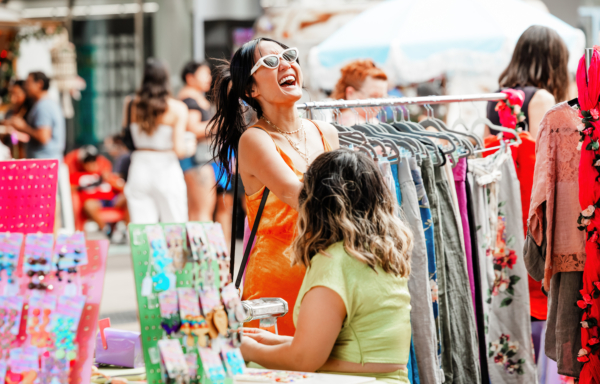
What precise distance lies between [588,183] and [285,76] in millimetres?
1076

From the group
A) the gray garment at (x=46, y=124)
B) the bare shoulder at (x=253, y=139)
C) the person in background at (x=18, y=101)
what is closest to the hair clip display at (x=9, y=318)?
the bare shoulder at (x=253, y=139)

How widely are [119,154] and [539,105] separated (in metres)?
8.74

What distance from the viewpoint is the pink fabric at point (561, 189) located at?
246cm

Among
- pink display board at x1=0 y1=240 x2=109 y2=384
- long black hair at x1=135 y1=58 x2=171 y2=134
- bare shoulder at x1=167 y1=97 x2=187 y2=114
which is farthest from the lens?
bare shoulder at x1=167 y1=97 x2=187 y2=114

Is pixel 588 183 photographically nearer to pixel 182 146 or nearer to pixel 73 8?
pixel 182 146

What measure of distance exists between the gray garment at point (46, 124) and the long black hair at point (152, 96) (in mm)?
1509

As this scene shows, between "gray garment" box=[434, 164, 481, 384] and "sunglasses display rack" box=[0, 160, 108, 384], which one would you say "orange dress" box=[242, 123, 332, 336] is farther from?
"sunglasses display rack" box=[0, 160, 108, 384]

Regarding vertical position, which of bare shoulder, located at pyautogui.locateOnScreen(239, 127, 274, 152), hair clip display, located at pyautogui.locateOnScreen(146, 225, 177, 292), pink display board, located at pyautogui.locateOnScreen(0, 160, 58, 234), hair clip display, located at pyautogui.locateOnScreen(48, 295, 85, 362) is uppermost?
bare shoulder, located at pyautogui.locateOnScreen(239, 127, 274, 152)

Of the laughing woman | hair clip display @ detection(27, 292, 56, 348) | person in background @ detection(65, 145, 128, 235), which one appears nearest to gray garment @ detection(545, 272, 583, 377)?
the laughing woman

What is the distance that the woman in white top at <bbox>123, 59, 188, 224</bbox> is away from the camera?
20.7 ft

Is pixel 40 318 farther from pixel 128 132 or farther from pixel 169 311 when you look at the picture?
pixel 128 132

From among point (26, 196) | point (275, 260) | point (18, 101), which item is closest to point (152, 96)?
point (18, 101)

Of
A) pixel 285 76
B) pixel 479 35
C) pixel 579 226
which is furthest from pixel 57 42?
pixel 579 226

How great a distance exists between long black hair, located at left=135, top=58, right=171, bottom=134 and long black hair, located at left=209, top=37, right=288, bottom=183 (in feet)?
12.1
